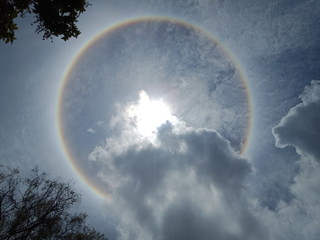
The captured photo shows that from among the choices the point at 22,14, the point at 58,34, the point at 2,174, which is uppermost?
the point at 58,34

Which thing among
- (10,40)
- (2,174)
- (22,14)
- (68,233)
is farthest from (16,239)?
(22,14)

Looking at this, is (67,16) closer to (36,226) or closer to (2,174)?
(2,174)

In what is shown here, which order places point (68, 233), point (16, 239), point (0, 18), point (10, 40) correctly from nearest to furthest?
point (0, 18), point (10, 40), point (16, 239), point (68, 233)

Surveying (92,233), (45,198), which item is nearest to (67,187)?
(45,198)

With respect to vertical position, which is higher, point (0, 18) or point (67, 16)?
point (67, 16)

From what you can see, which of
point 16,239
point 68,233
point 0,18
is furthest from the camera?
point 68,233

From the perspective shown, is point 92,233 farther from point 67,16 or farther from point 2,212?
point 67,16

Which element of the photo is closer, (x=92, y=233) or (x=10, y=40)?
(x=10, y=40)


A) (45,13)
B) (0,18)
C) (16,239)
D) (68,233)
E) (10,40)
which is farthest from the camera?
(68,233)

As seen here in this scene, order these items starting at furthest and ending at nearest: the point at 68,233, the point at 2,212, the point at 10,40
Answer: the point at 68,233, the point at 2,212, the point at 10,40
